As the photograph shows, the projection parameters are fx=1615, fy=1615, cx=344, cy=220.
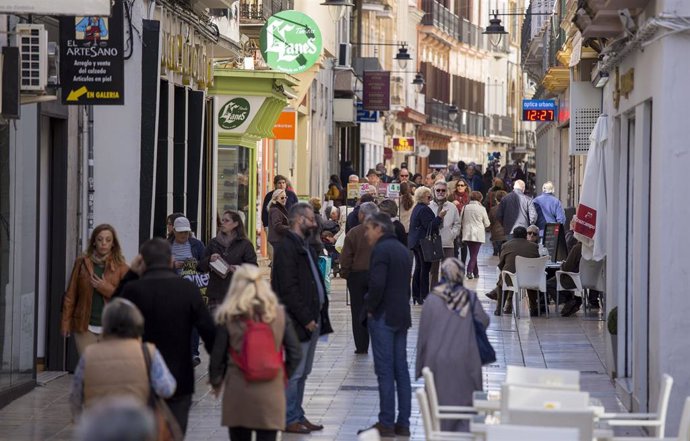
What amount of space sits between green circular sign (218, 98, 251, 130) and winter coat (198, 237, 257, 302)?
12.3 metres

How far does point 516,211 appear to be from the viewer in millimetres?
29703

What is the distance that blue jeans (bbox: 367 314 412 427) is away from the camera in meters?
11.9

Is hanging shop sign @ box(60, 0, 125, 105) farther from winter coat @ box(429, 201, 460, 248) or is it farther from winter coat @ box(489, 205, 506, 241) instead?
winter coat @ box(489, 205, 506, 241)

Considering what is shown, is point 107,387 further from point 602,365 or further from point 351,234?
point 602,365

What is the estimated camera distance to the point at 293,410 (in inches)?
472

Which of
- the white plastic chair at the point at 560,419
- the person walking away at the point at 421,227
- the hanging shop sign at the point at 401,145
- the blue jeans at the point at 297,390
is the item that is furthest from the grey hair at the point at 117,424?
the hanging shop sign at the point at 401,145

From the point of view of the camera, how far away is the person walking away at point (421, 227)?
75.3ft

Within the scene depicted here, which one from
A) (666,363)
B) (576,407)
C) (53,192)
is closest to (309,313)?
(666,363)

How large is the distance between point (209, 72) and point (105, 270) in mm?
11601

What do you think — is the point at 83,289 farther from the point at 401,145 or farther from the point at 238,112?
the point at 401,145

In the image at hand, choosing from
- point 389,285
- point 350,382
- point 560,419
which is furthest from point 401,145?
point 560,419

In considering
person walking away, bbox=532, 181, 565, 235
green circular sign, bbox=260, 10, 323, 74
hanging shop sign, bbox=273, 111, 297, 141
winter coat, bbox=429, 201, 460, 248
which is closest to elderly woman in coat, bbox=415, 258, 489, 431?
winter coat, bbox=429, 201, 460, 248

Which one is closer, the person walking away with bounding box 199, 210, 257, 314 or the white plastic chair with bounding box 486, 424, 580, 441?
the white plastic chair with bounding box 486, 424, 580, 441

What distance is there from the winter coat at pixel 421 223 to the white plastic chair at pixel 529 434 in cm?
1615
